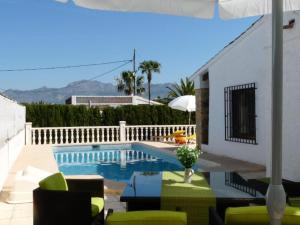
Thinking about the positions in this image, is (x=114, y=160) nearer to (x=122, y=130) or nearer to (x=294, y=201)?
(x=122, y=130)

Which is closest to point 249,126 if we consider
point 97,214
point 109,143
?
point 97,214

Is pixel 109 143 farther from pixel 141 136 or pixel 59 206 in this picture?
pixel 59 206

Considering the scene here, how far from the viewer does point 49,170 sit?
1033 cm

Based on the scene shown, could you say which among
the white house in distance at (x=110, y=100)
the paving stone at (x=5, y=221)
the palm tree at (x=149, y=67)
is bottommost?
the paving stone at (x=5, y=221)

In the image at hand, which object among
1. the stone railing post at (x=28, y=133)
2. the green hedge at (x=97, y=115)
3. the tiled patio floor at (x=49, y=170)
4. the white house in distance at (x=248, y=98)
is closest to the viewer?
the tiled patio floor at (x=49, y=170)

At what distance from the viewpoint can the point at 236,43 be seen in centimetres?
1210

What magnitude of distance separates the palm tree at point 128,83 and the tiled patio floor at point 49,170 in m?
40.4

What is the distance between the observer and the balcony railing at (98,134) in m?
19.2

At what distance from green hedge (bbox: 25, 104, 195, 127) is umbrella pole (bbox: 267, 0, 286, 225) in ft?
60.3

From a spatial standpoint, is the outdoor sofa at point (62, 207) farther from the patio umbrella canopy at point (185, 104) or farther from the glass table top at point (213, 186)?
the patio umbrella canopy at point (185, 104)

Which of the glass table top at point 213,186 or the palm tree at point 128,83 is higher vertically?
the palm tree at point 128,83

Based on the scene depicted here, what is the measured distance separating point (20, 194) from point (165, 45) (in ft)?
150

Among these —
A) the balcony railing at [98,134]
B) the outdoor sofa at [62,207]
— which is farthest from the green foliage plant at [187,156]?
the balcony railing at [98,134]

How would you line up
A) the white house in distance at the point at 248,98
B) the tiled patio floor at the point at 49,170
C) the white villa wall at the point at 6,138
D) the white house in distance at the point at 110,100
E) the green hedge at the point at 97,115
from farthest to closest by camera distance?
the white house in distance at the point at 110,100, the green hedge at the point at 97,115, the white villa wall at the point at 6,138, the white house in distance at the point at 248,98, the tiled patio floor at the point at 49,170
